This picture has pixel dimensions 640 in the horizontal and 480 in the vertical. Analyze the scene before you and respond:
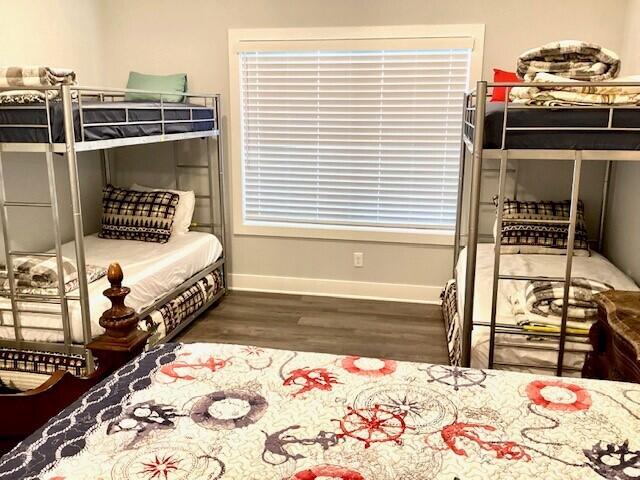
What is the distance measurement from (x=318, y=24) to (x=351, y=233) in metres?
1.57

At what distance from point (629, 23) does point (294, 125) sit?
236cm

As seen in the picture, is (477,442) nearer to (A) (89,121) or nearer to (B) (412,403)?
(B) (412,403)

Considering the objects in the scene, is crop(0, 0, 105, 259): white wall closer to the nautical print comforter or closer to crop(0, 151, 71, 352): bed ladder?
crop(0, 151, 71, 352): bed ladder

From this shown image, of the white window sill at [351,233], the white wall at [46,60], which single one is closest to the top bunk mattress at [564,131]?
the white window sill at [351,233]

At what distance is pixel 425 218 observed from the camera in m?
4.33

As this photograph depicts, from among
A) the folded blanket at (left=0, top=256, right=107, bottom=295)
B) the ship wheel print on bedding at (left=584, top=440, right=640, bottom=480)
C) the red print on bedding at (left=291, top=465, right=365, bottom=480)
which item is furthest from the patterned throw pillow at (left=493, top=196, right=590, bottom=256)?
the red print on bedding at (left=291, top=465, right=365, bottom=480)

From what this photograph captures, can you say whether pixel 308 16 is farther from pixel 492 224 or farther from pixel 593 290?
pixel 593 290

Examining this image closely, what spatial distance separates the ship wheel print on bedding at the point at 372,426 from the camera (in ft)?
4.25

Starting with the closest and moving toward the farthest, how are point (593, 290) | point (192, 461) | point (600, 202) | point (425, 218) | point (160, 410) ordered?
point (192, 461)
point (160, 410)
point (593, 290)
point (600, 202)
point (425, 218)

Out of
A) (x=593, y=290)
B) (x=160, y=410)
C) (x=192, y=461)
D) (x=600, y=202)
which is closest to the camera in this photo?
(x=192, y=461)

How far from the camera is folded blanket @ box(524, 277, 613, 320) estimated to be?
8.37 feet

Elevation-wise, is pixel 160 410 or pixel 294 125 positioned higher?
pixel 294 125

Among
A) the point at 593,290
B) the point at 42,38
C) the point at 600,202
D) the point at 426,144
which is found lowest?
the point at 593,290

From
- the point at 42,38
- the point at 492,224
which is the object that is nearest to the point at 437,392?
the point at 492,224
